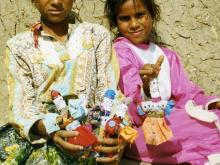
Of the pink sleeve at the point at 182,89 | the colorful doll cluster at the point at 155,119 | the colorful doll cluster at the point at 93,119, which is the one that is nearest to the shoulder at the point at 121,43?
the pink sleeve at the point at 182,89

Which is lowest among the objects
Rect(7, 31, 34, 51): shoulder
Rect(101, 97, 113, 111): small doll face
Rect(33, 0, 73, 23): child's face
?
Rect(101, 97, 113, 111): small doll face

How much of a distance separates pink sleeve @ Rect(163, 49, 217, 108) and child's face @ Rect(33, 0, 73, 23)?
0.68 meters

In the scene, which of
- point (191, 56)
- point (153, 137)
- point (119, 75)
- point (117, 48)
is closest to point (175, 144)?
point (153, 137)

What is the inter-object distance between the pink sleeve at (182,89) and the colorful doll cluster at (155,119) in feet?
1.41

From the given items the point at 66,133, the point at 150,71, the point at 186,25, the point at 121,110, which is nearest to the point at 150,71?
the point at 150,71

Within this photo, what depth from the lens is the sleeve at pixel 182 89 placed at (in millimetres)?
2780

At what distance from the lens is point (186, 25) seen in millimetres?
3158

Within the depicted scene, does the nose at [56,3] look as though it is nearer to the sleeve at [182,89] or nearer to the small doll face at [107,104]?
the small doll face at [107,104]

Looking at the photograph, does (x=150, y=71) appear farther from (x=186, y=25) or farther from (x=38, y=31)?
(x=186, y=25)

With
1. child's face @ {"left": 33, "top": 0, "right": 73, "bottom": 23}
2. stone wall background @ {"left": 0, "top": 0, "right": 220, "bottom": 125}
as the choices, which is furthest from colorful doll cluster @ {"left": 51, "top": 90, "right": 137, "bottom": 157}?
stone wall background @ {"left": 0, "top": 0, "right": 220, "bottom": 125}

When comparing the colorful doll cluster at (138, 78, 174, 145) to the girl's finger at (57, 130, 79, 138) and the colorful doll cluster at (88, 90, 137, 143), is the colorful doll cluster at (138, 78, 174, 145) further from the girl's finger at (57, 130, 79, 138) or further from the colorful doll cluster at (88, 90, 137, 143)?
the girl's finger at (57, 130, 79, 138)

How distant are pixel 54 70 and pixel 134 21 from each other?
590 millimetres

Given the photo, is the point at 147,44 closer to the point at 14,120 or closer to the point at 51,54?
the point at 51,54

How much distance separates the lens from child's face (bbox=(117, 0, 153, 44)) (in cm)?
279
